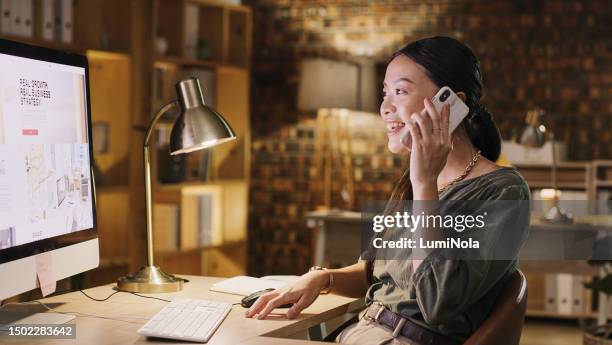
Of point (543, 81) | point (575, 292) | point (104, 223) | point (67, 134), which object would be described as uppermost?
point (543, 81)

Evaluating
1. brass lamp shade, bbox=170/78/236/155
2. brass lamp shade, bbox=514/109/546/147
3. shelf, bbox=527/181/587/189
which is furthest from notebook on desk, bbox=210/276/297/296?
shelf, bbox=527/181/587/189

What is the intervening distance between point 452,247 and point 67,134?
2.90ft

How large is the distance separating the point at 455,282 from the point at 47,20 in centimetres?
317

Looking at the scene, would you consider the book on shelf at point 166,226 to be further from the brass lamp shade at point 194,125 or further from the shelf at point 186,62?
the brass lamp shade at point 194,125

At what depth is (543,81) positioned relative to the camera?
607 centimetres

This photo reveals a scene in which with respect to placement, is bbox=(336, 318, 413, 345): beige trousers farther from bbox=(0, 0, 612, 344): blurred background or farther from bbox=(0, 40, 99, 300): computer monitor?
bbox=(0, 0, 612, 344): blurred background

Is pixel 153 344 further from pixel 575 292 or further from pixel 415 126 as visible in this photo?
pixel 575 292

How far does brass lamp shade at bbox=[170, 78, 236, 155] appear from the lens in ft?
7.24

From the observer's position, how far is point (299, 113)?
256 inches

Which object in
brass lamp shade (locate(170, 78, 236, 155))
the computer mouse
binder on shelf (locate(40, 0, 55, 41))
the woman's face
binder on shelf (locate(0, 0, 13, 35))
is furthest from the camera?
binder on shelf (locate(40, 0, 55, 41))

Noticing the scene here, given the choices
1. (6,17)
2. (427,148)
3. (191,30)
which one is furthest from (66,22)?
(427,148)

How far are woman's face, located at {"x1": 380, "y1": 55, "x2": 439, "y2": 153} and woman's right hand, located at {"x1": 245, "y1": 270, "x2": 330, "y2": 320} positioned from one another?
1.27 ft

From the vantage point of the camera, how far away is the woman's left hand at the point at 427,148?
1.79m

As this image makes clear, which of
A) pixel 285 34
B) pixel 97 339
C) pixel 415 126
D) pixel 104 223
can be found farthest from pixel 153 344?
pixel 285 34
